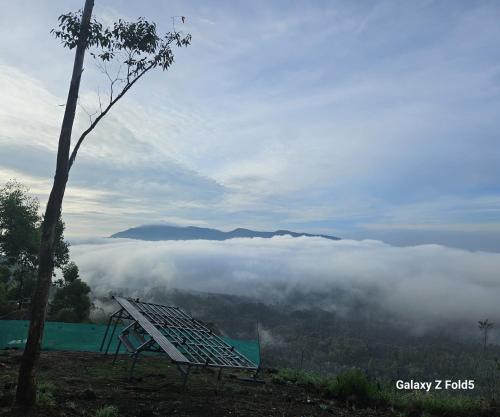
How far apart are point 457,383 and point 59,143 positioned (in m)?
13.4

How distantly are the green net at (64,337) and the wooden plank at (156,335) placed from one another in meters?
4.28

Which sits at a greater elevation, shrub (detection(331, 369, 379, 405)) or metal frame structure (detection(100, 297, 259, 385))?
metal frame structure (detection(100, 297, 259, 385))

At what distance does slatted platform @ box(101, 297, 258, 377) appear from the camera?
1291 centimetres

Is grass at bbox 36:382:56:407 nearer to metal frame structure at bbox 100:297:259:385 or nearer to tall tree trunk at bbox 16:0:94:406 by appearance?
tall tree trunk at bbox 16:0:94:406

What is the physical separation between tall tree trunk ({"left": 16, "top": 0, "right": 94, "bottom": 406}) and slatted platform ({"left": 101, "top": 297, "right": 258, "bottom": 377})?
13.3ft

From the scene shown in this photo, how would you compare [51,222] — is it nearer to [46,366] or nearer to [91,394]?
[91,394]

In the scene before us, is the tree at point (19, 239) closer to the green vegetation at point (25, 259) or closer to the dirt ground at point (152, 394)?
the green vegetation at point (25, 259)

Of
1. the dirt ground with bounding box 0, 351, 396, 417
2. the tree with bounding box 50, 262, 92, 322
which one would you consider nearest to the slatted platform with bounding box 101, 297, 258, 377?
the dirt ground with bounding box 0, 351, 396, 417

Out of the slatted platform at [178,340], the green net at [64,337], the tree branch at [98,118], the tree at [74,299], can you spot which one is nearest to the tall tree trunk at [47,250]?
the tree branch at [98,118]

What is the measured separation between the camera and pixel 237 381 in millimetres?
15164

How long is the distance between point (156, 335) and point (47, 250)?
6.30m

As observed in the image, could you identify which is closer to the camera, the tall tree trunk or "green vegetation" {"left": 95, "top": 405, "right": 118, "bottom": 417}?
"green vegetation" {"left": 95, "top": 405, "right": 118, "bottom": 417}

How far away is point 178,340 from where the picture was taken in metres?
14.1

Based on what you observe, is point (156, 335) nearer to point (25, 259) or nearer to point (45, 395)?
point (45, 395)
